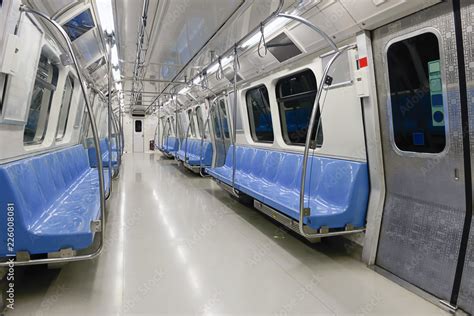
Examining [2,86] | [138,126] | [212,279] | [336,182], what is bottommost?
[212,279]

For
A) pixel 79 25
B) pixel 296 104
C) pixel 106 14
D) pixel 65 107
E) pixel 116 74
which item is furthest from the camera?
pixel 116 74

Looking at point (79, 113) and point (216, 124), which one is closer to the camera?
point (79, 113)

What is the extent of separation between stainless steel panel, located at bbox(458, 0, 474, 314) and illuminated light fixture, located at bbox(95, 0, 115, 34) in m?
2.64

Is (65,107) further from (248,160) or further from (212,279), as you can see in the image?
(212,279)

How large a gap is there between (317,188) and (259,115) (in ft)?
8.80

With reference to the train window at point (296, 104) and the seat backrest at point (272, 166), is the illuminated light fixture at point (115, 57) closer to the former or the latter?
the train window at point (296, 104)

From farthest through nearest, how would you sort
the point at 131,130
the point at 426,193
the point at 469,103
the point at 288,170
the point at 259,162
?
the point at 131,130 → the point at 259,162 → the point at 288,170 → the point at 426,193 → the point at 469,103

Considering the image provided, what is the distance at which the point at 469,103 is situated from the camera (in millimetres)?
2006

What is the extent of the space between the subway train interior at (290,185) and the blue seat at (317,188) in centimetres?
2

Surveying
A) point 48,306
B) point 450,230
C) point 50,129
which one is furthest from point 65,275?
point 450,230

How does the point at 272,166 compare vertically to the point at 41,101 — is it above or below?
below

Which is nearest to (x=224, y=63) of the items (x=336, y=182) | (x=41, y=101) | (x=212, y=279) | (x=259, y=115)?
(x=259, y=115)

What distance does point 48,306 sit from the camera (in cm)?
206

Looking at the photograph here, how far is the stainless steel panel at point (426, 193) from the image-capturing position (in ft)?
6.88
